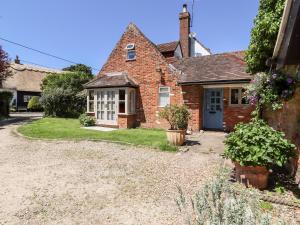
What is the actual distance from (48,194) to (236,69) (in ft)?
39.2

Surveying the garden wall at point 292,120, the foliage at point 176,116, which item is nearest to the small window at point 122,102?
the foliage at point 176,116

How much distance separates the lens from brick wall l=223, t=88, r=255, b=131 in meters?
Result: 13.1

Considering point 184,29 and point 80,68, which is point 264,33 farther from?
point 80,68

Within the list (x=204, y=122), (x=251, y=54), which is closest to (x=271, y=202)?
(x=251, y=54)

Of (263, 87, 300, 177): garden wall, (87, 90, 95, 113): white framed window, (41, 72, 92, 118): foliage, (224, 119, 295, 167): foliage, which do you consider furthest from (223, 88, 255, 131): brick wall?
(41, 72, 92, 118): foliage

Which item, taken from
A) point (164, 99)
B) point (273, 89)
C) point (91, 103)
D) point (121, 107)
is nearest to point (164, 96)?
point (164, 99)

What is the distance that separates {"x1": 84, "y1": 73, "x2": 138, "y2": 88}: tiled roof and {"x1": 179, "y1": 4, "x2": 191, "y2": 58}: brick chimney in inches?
337

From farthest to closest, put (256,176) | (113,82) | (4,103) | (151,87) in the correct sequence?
1. (4,103)
2. (113,82)
3. (151,87)
4. (256,176)

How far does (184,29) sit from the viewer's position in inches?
840

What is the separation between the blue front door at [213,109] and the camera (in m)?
13.9

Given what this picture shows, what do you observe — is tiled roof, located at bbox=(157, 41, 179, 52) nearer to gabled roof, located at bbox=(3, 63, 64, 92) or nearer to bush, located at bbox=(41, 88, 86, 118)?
bush, located at bbox=(41, 88, 86, 118)

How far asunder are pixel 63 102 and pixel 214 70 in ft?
48.9

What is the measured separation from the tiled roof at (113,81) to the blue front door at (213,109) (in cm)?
487

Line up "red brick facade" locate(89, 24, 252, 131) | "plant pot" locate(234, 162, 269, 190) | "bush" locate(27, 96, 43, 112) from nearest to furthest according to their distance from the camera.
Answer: "plant pot" locate(234, 162, 269, 190)
"red brick facade" locate(89, 24, 252, 131)
"bush" locate(27, 96, 43, 112)
